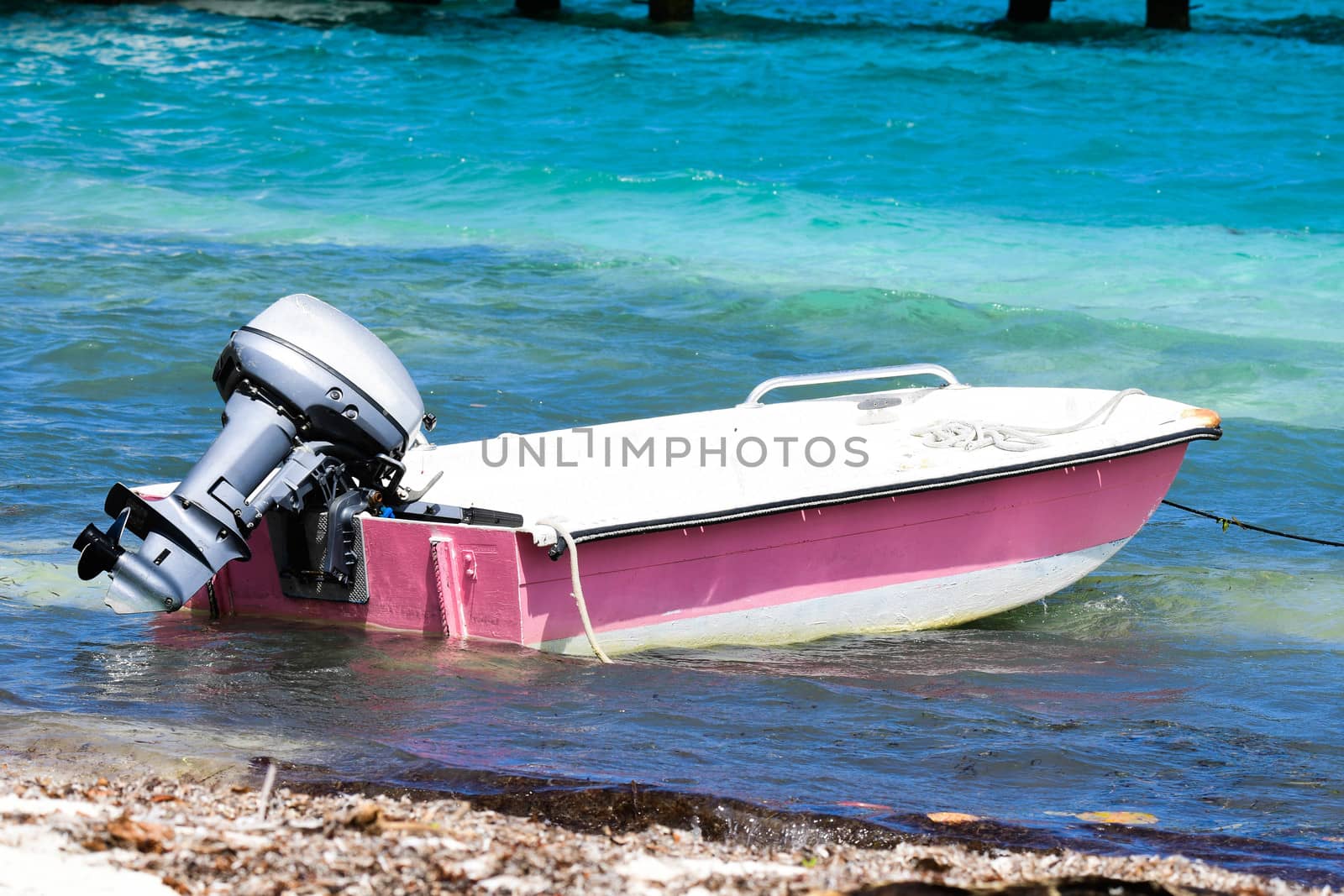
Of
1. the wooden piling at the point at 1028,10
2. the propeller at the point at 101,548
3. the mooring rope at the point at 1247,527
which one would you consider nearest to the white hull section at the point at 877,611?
the mooring rope at the point at 1247,527

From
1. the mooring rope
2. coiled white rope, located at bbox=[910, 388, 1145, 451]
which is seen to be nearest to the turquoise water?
the mooring rope

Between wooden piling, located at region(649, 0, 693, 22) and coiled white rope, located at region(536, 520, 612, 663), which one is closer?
coiled white rope, located at region(536, 520, 612, 663)

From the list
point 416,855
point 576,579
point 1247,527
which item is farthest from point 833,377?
point 416,855

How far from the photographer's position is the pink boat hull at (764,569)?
4.93m

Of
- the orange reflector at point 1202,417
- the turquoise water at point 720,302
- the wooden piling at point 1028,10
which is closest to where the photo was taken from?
the turquoise water at point 720,302

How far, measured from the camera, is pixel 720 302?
455 inches

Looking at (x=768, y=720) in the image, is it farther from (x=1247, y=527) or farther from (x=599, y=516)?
(x=1247, y=527)

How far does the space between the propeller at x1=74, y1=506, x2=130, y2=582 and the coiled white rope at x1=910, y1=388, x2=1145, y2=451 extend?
317cm

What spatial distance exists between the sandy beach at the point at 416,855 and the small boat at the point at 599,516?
1190mm

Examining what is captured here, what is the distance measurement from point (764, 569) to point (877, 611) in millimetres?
563

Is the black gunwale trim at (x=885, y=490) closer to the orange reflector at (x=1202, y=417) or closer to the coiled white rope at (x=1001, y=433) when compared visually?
the orange reflector at (x=1202, y=417)

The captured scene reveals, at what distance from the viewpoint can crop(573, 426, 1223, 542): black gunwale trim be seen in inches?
193

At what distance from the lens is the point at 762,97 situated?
21016 millimetres

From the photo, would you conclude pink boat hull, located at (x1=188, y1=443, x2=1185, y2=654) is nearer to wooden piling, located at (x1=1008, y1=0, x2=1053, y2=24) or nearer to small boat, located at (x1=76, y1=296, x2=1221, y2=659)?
small boat, located at (x1=76, y1=296, x2=1221, y2=659)
